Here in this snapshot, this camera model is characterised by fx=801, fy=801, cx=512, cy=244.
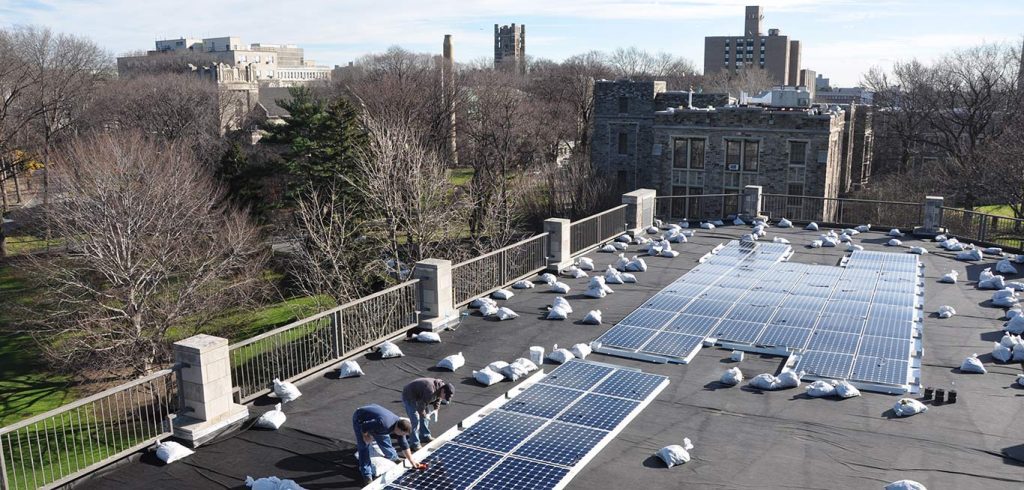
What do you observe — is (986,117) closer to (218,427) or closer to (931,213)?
(931,213)

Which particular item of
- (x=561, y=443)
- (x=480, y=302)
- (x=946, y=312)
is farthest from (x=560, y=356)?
(x=946, y=312)

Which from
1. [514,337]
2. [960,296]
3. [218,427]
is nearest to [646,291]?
[514,337]

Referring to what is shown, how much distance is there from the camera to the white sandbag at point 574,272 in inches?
777

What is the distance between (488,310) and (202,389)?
674 centimetres

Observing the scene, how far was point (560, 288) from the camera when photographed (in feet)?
60.1

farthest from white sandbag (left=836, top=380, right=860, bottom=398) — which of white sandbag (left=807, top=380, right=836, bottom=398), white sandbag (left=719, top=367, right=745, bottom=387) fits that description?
white sandbag (left=719, top=367, right=745, bottom=387)

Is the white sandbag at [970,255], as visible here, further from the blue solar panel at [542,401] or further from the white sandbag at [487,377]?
the white sandbag at [487,377]

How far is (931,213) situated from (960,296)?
24.9 ft

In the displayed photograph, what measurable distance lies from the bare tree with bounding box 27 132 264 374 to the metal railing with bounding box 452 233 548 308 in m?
14.1

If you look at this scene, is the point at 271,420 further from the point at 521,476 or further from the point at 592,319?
the point at 592,319

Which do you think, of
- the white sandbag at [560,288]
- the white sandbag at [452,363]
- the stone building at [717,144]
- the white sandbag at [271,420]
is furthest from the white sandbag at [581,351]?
the stone building at [717,144]

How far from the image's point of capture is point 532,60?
556ft

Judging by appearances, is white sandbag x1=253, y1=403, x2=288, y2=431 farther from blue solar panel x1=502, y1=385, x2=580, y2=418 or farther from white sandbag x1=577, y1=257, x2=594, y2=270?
white sandbag x1=577, y1=257, x2=594, y2=270

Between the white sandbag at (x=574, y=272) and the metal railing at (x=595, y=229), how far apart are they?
146cm
